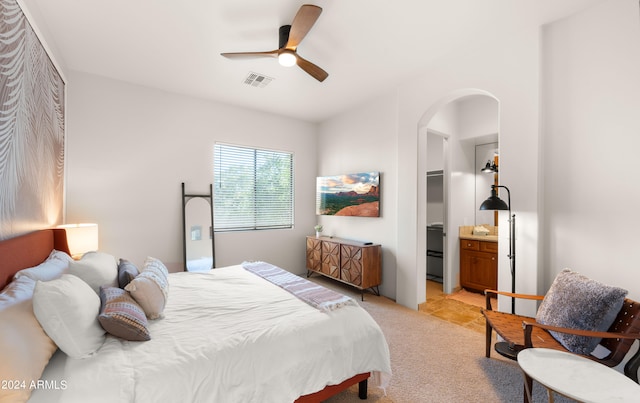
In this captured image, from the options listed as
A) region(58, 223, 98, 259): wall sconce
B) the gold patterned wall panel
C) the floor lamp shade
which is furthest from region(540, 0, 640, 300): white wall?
region(58, 223, 98, 259): wall sconce

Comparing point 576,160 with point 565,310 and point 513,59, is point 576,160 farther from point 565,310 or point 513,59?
point 565,310

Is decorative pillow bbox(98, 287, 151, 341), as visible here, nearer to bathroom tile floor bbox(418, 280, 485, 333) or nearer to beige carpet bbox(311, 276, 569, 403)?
beige carpet bbox(311, 276, 569, 403)

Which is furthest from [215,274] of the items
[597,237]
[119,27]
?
[597,237]

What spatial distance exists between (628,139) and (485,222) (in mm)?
2741

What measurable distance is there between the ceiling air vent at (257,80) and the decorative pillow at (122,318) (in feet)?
9.13

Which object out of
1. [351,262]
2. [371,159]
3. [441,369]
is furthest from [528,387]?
[371,159]

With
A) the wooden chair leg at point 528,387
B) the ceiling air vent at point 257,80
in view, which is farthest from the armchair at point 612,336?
the ceiling air vent at point 257,80

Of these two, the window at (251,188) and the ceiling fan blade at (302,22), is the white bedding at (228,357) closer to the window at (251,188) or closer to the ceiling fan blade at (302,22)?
the ceiling fan blade at (302,22)

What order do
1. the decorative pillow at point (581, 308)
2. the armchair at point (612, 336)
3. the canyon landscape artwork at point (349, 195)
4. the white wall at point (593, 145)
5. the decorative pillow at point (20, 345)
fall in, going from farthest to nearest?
1. the canyon landscape artwork at point (349, 195)
2. the white wall at point (593, 145)
3. the decorative pillow at point (581, 308)
4. the armchair at point (612, 336)
5. the decorative pillow at point (20, 345)

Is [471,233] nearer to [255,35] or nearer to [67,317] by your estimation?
[255,35]

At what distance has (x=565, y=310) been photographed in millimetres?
2000

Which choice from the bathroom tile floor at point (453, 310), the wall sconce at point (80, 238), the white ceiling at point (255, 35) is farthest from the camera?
the bathroom tile floor at point (453, 310)

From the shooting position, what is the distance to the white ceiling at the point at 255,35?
7.37 feet

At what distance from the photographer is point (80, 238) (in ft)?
9.04
